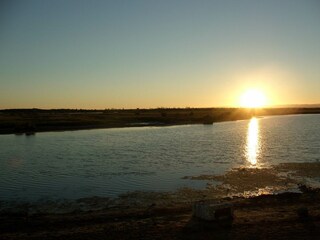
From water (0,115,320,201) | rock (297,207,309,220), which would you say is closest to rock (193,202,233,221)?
rock (297,207,309,220)

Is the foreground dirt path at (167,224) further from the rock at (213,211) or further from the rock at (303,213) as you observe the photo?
the rock at (213,211)

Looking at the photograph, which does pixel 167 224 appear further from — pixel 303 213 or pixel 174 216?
pixel 303 213

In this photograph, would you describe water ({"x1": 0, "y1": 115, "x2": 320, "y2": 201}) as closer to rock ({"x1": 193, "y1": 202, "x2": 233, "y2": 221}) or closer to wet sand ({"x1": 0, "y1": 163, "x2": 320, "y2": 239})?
wet sand ({"x1": 0, "y1": 163, "x2": 320, "y2": 239})

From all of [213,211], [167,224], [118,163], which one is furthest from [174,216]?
[118,163]

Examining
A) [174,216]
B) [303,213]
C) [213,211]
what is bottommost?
[174,216]

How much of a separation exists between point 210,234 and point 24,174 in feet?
56.1

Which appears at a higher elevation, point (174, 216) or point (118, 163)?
point (118, 163)

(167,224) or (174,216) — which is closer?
(167,224)

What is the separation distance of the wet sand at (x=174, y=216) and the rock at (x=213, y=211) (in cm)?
22

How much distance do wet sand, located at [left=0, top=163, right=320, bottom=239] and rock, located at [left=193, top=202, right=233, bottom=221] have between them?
22 centimetres

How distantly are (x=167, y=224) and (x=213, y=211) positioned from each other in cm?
173

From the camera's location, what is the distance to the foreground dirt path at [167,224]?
544 inches

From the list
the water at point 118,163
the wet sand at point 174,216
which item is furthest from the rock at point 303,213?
the water at point 118,163

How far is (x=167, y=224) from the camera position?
49.2 feet
